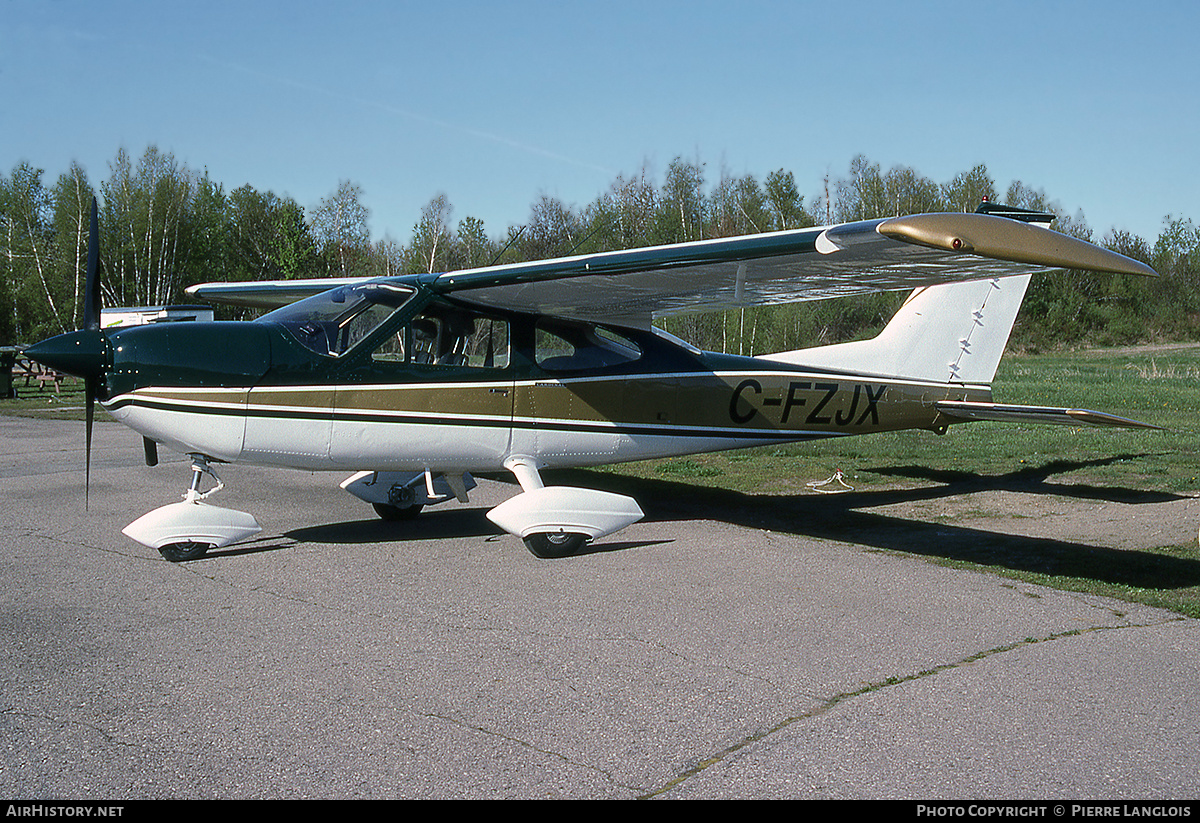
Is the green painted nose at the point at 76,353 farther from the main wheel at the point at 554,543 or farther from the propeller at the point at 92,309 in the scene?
the main wheel at the point at 554,543

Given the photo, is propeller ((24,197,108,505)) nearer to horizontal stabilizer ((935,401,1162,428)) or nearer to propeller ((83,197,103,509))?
propeller ((83,197,103,509))

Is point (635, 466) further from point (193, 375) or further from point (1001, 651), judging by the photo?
point (1001, 651)

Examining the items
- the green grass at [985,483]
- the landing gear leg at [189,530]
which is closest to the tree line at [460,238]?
the green grass at [985,483]

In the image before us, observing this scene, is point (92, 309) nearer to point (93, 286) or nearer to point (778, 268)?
point (93, 286)

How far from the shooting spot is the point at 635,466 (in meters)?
13.3

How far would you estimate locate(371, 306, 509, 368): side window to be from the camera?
303 inches

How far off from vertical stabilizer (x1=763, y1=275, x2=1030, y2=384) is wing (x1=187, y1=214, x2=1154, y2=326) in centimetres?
197

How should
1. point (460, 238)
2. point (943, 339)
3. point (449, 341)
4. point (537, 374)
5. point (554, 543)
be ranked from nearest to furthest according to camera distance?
1. point (554, 543)
2. point (449, 341)
3. point (537, 374)
4. point (943, 339)
5. point (460, 238)

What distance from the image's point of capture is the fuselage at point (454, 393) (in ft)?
22.9

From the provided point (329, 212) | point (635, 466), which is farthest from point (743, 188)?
point (635, 466)

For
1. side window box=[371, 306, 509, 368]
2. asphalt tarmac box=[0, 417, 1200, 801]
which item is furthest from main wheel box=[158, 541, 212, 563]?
side window box=[371, 306, 509, 368]

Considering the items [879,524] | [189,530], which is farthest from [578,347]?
[189,530]

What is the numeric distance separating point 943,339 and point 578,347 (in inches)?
165

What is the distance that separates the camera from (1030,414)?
350 inches
